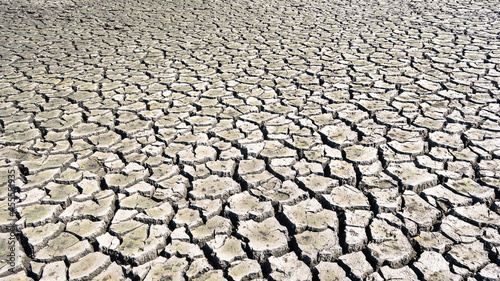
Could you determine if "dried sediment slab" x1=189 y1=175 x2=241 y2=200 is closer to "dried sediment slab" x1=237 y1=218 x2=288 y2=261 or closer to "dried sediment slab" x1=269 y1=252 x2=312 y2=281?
"dried sediment slab" x1=237 y1=218 x2=288 y2=261

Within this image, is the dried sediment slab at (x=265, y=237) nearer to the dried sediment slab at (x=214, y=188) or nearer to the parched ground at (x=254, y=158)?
the parched ground at (x=254, y=158)

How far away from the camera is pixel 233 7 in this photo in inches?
267

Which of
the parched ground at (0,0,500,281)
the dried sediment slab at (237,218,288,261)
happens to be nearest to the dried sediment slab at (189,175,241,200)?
the parched ground at (0,0,500,281)

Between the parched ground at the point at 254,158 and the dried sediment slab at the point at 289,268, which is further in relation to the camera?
the parched ground at the point at 254,158

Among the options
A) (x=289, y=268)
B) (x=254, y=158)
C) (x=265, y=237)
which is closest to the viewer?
(x=289, y=268)

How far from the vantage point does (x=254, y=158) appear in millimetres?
2480

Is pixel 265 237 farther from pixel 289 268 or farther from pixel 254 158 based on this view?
pixel 254 158

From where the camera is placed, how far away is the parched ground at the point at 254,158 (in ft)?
5.76

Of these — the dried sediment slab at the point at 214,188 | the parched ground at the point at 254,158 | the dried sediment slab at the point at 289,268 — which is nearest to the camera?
the dried sediment slab at the point at 289,268

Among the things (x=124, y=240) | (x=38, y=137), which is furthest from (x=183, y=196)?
(x=38, y=137)

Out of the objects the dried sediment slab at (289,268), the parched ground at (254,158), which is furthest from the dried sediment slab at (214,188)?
the dried sediment slab at (289,268)

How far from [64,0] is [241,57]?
5029 millimetres

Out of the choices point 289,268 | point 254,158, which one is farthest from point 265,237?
point 254,158

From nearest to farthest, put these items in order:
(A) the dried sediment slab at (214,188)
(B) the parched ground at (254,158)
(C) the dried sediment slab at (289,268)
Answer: (C) the dried sediment slab at (289,268) → (B) the parched ground at (254,158) → (A) the dried sediment slab at (214,188)
